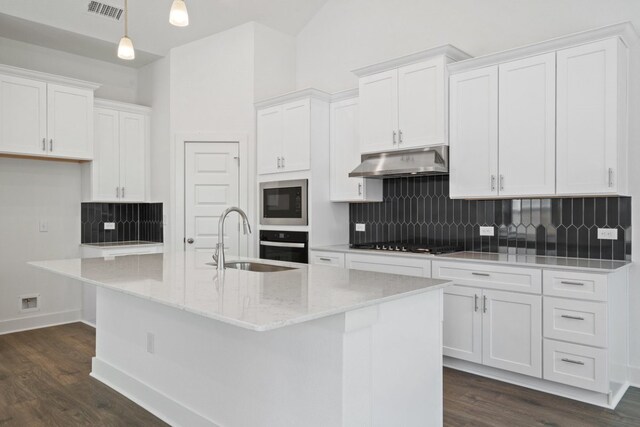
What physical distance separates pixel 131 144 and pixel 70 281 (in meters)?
1.73

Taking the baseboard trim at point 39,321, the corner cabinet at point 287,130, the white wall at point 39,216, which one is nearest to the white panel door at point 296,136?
the corner cabinet at point 287,130

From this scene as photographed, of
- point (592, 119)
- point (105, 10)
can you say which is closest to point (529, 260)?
point (592, 119)

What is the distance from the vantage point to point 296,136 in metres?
4.57

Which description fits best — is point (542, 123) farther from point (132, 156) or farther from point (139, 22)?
point (132, 156)

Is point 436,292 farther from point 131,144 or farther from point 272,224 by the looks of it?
point 131,144

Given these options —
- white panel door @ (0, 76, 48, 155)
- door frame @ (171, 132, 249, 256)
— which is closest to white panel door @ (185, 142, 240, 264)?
door frame @ (171, 132, 249, 256)

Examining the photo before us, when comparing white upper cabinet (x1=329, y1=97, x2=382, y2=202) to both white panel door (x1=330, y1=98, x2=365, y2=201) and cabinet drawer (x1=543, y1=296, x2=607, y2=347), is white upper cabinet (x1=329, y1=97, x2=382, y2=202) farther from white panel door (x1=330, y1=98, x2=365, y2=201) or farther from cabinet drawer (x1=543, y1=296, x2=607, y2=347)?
cabinet drawer (x1=543, y1=296, x2=607, y2=347)

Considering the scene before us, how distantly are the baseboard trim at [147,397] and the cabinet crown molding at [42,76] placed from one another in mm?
2895

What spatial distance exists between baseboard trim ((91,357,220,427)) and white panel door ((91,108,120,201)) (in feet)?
7.61

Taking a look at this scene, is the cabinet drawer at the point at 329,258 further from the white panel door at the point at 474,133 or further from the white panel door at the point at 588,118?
the white panel door at the point at 588,118

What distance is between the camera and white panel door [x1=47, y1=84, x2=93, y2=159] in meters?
4.61

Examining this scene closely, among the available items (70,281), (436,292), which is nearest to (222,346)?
(436,292)

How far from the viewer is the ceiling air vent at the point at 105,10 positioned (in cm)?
443

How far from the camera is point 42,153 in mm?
4539
